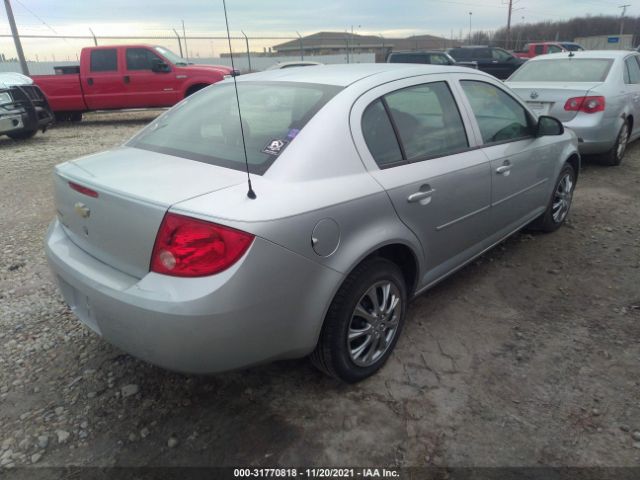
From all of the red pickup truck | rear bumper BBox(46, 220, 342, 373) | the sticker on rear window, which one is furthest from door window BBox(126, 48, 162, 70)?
rear bumper BBox(46, 220, 342, 373)

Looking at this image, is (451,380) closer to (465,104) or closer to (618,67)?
(465,104)

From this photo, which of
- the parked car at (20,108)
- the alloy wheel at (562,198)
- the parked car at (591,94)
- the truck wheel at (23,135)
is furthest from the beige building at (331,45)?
the alloy wheel at (562,198)

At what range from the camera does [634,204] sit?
5.32 meters

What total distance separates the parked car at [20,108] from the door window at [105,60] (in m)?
2.56

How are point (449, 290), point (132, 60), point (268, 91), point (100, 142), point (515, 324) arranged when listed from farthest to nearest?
1. point (132, 60)
2. point (100, 142)
3. point (449, 290)
4. point (515, 324)
5. point (268, 91)

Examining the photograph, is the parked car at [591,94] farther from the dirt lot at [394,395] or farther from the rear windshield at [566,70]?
the dirt lot at [394,395]

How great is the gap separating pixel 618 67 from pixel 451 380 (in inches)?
239

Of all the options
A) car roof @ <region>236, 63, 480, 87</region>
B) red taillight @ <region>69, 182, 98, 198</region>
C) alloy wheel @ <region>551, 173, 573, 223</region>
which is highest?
car roof @ <region>236, 63, 480, 87</region>

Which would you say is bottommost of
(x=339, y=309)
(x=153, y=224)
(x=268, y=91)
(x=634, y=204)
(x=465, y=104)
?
(x=634, y=204)

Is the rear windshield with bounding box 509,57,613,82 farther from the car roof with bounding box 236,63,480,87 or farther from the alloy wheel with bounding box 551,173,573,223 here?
the car roof with bounding box 236,63,480,87

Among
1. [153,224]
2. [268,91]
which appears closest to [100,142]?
[268,91]

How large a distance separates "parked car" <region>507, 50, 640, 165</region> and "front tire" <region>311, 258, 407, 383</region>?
4.82 metres

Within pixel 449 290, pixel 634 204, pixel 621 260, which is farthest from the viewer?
pixel 634 204

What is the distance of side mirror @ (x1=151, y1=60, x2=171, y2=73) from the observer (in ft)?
38.4
